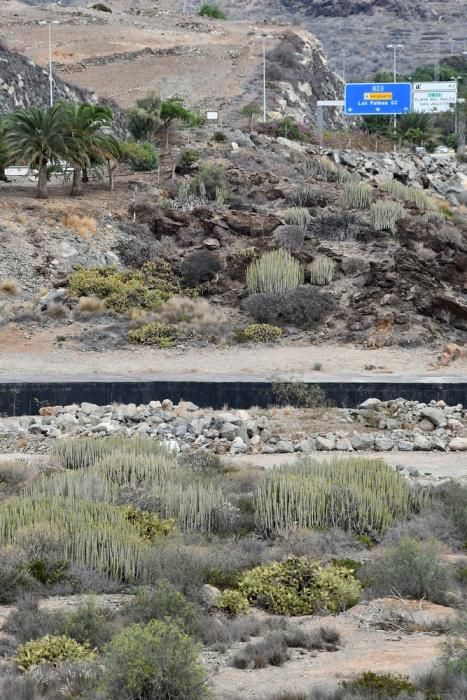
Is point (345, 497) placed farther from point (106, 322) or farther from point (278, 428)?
point (106, 322)

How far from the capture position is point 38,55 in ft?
260

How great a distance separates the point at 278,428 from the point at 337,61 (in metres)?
107

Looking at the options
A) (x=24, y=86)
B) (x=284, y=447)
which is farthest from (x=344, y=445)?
(x=24, y=86)

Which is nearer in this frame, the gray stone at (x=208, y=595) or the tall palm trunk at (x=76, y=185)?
the gray stone at (x=208, y=595)

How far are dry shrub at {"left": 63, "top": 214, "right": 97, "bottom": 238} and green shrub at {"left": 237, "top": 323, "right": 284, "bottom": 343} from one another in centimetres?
762

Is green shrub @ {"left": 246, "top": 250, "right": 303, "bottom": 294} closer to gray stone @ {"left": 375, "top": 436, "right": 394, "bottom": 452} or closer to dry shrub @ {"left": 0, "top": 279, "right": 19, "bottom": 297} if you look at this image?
dry shrub @ {"left": 0, "top": 279, "right": 19, "bottom": 297}

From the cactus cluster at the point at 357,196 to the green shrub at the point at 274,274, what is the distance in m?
6.20

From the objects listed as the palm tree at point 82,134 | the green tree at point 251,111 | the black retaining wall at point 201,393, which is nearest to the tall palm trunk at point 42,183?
the palm tree at point 82,134

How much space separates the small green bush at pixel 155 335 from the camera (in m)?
30.5

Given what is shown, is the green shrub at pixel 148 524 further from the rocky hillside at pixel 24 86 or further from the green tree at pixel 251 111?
the green tree at pixel 251 111

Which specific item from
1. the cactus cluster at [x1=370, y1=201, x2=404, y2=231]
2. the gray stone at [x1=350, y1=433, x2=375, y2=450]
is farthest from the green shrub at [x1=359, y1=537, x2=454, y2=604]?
the cactus cluster at [x1=370, y1=201, x2=404, y2=231]

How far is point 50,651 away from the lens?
9031 millimetres

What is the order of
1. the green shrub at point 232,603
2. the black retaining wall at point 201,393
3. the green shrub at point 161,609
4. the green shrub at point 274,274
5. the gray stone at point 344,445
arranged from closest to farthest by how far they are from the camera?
the green shrub at point 161,609, the green shrub at point 232,603, the gray stone at point 344,445, the black retaining wall at point 201,393, the green shrub at point 274,274

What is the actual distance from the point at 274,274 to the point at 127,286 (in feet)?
13.8
